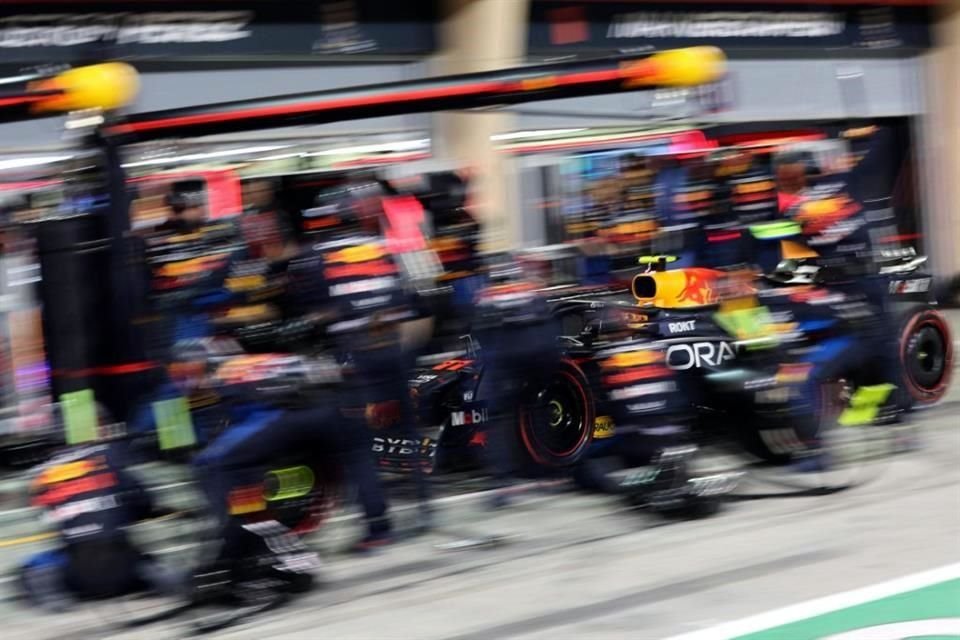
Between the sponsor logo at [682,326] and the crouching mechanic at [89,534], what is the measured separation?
3.22m

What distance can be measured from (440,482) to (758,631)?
3.52 metres

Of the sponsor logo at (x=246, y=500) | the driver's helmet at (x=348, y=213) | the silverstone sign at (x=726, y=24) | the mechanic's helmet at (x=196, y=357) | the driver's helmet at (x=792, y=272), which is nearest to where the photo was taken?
the sponsor logo at (x=246, y=500)

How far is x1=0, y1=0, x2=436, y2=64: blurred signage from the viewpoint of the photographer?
1206 cm

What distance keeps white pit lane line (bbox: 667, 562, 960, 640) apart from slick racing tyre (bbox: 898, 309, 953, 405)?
362 cm

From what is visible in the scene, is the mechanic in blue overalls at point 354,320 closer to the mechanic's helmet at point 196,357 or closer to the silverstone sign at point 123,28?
the mechanic's helmet at point 196,357

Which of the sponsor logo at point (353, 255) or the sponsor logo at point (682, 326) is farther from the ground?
the sponsor logo at point (353, 255)

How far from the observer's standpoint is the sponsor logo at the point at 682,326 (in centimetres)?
782

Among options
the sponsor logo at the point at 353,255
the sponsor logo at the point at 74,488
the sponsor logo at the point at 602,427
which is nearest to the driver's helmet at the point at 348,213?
the sponsor logo at the point at 353,255

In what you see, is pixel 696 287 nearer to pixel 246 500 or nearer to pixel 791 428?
pixel 791 428

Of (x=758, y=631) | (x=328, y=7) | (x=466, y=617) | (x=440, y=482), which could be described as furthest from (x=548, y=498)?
(x=328, y=7)

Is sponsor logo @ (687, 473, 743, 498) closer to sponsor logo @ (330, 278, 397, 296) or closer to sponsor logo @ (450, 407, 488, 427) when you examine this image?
sponsor logo @ (450, 407, 488, 427)

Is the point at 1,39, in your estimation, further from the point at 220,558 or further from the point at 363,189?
the point at 220,558

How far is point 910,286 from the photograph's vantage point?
9.34 m

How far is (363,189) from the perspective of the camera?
21.5 ft
